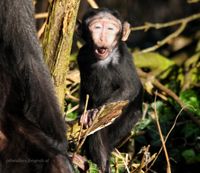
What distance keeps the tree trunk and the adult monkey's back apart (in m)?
0.35

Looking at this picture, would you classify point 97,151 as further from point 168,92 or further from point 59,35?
point 168,92

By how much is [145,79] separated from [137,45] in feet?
6.71

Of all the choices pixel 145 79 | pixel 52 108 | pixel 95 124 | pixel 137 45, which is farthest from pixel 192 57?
pixel 52 108

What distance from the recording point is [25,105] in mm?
3850

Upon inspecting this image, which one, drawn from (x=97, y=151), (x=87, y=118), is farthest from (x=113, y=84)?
(x=87, y=118)

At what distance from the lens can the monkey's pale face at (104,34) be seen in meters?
5.07

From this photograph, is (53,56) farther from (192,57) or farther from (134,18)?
(134,18)

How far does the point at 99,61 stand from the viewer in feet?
17.2

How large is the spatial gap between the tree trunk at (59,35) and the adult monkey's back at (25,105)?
0.35 m

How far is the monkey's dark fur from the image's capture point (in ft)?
16.9

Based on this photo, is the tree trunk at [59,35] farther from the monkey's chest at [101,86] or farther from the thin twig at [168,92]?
the thin twig at [168,92]

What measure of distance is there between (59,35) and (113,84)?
3.78ft

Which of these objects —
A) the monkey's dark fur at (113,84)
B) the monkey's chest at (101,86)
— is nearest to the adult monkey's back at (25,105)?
the monkey's dark fur at (113,84)

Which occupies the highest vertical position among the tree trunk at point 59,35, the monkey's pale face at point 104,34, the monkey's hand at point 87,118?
the tree trunk at point 59,35
